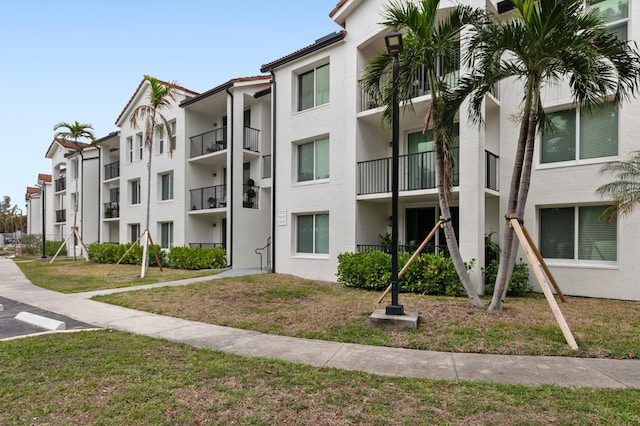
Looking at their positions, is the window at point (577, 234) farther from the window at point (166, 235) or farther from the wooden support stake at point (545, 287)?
the window at point (166, 235)

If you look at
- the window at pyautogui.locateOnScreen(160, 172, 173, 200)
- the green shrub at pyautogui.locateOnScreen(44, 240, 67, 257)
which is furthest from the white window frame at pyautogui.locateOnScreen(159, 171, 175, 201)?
the green shrub at pyautogui.locateOnScreen(44, 240, 67, 257)

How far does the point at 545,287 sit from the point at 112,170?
29029mm

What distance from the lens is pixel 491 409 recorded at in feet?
11.8

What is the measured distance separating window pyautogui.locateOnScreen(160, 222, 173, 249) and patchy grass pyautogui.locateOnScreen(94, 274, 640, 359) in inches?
403

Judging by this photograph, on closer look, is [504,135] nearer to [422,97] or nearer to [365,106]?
[422,97]

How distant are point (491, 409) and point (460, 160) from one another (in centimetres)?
820

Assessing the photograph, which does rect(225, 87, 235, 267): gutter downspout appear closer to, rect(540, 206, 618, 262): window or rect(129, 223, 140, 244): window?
rect(129, 223, 140, 244): window

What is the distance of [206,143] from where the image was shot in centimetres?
1947

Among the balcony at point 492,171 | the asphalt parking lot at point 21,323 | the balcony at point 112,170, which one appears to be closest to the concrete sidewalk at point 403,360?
the asphalt parking lot at point 21,323

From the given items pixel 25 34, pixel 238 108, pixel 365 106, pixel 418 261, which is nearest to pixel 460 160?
pixel 418 261

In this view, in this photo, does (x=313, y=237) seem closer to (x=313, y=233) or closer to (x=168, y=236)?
(x=313, y=233)

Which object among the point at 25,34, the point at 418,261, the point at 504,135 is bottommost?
the point at 418,261

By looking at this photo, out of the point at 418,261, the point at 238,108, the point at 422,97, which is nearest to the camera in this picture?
the point at 418,261

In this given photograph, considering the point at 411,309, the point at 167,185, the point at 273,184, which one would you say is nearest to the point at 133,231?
the point at 167,185
